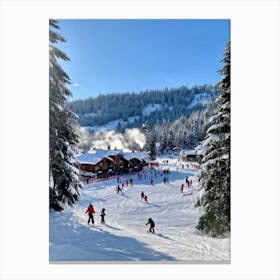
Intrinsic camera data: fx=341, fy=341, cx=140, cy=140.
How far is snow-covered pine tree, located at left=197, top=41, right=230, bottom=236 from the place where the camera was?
5730mm

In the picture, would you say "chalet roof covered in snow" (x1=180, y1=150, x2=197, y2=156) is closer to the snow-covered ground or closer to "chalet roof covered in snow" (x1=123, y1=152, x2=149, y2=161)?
the snow-covered ground

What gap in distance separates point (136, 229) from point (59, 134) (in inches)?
82.6

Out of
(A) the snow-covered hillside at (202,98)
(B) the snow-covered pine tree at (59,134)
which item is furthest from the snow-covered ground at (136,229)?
(A) the snow-covered hillside at (202,98)

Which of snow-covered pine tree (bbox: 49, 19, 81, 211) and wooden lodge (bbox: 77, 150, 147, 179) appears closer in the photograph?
snow-covered pine tree (bbox: 49, 19, 81, 211)

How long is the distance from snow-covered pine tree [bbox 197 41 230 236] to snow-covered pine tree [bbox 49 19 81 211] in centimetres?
227

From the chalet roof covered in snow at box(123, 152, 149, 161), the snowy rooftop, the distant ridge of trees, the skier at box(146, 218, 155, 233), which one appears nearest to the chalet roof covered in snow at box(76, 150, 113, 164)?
the snowy rooftop

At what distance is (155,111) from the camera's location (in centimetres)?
609

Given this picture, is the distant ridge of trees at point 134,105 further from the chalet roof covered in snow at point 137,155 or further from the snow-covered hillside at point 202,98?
the chalet roof covered in snow at point 137,155

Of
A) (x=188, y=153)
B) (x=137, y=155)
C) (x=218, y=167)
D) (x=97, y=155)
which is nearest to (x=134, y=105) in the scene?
(x=137, y=155)

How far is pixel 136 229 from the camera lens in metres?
5.80

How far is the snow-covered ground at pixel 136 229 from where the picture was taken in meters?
5.56

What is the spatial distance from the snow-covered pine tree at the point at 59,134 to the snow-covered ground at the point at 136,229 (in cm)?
28
